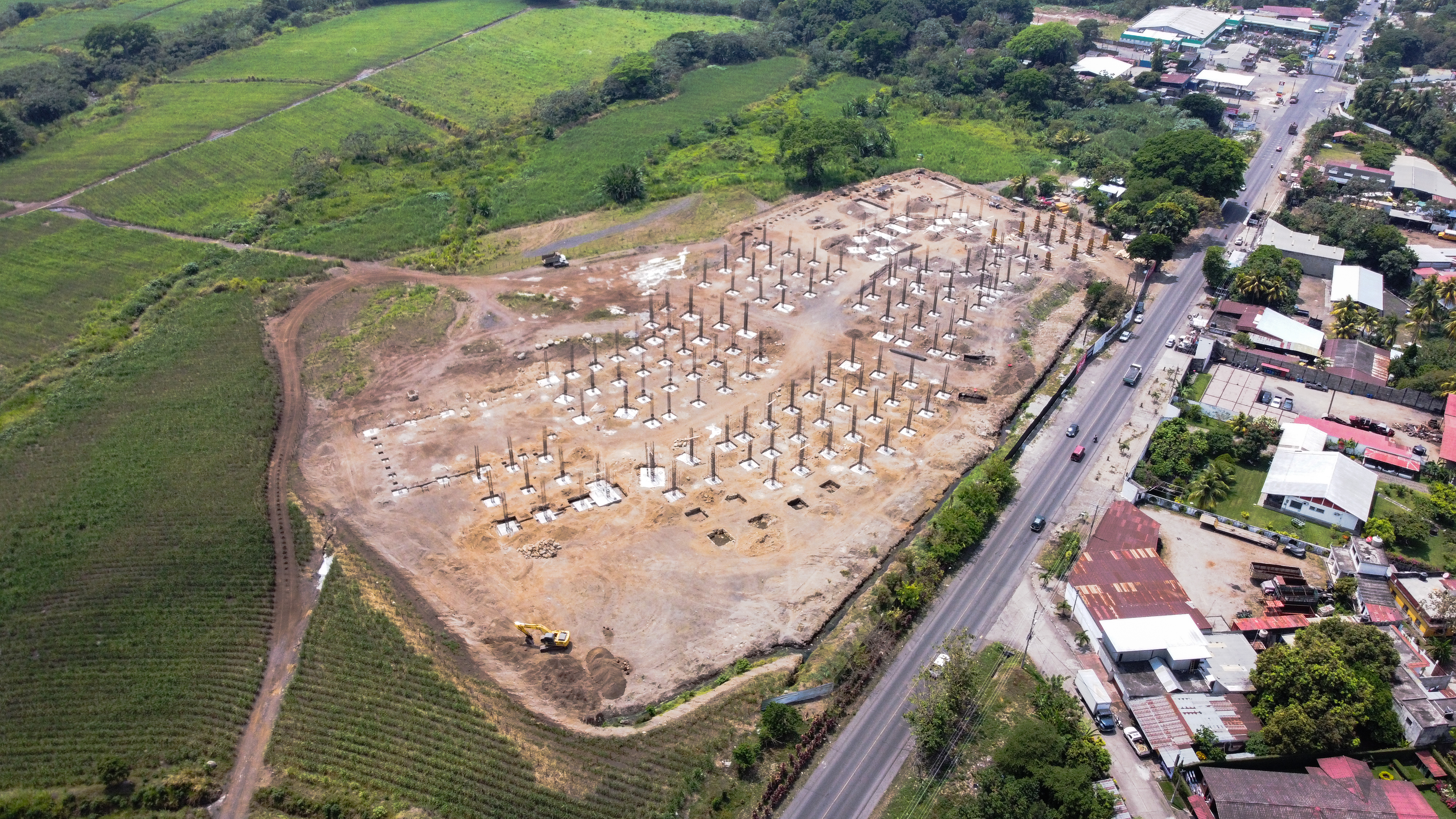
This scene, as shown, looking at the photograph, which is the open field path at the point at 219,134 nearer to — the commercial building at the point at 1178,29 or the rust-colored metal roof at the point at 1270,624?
the rust-colored metal roof at the point at 1270,624

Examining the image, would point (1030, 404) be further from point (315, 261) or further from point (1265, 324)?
point (315, 261)

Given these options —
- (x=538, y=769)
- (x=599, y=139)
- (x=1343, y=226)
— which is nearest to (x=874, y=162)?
(x=599, y=139)

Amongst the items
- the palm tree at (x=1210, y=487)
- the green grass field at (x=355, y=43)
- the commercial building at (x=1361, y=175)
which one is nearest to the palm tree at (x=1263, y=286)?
the palm tree at (x=1210, y=487)

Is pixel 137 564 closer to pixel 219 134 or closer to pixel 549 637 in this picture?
pixel 549 637

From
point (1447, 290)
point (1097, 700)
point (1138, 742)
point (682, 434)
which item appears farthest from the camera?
point (1447, 290)

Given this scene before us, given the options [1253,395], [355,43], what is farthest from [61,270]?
[1253,395]

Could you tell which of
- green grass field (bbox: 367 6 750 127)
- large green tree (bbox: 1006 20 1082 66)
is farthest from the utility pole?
large green tree (bbox: 1006 20 1082 66)
